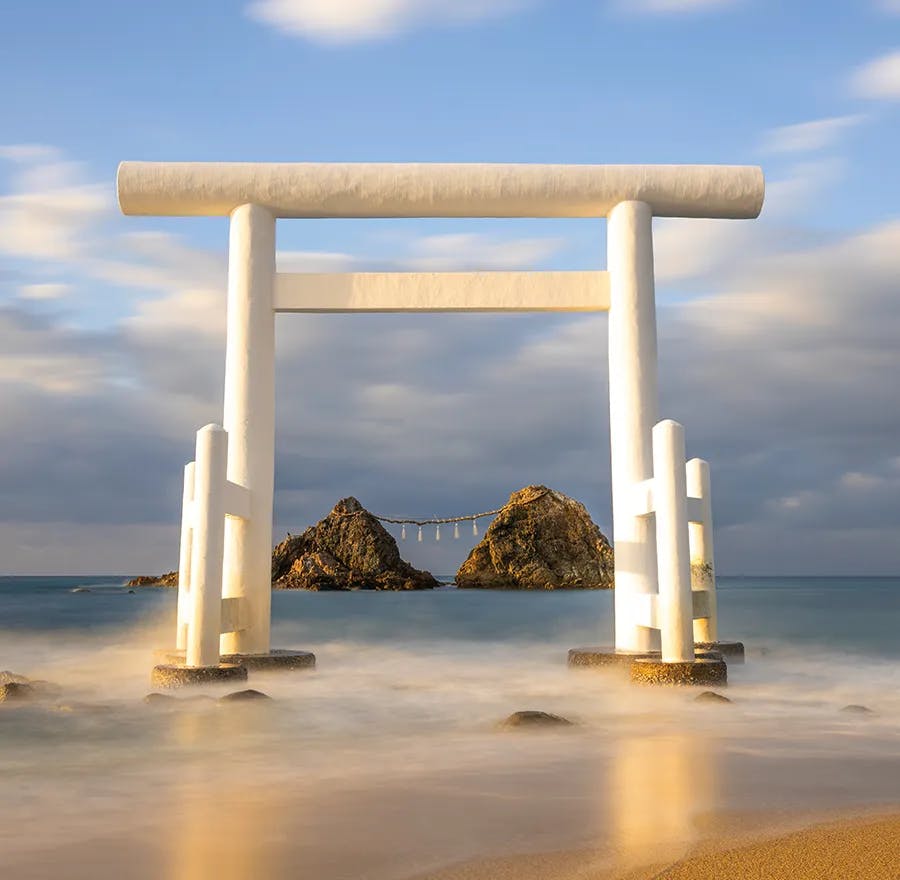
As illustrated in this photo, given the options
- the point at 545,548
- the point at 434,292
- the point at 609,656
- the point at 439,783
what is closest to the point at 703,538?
the point at 609,656

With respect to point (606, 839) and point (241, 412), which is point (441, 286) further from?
point (606, 839)

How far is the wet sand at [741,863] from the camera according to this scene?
2.68m

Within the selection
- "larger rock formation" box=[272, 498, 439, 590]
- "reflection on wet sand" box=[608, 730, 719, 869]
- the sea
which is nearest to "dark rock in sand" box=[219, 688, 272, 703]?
the sea

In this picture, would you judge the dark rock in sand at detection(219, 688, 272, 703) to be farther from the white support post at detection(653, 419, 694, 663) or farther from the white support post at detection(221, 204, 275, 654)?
the white support post at detection(653, 419, 694, 663)

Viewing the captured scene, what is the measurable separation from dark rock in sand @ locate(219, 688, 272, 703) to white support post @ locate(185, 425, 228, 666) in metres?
0.73

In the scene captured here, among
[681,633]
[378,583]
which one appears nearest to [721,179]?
[681,633]

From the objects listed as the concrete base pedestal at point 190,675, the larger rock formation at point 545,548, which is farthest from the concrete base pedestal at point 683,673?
the larger rock formation at point 545,548

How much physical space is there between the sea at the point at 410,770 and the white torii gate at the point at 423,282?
1.07 m

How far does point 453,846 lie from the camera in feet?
9.87

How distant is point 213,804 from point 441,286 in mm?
4977

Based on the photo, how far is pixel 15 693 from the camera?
6.59 meters

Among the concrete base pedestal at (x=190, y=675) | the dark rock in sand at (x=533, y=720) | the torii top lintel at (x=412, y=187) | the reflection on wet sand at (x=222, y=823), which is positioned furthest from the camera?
the torii top lintel at (x=412, y=187)

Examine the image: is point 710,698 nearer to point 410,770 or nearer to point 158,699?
point 410,770

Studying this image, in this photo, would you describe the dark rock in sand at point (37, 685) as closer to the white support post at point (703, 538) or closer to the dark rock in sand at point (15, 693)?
the dark rock in sand at point (15, 693)
